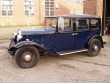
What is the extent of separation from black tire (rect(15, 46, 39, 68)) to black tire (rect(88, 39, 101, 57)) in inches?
98.0

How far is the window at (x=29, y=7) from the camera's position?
26761mm

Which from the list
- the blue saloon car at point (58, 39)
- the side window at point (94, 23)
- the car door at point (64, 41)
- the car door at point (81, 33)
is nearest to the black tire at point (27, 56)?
the blue saloon car at point (58, 39)

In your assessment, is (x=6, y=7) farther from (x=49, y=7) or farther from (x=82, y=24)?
(x=82, y=24)

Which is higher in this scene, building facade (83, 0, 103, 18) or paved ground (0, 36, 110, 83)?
building facade (83, 0, 103, 18)

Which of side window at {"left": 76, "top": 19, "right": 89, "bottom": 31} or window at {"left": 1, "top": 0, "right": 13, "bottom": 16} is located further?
window at {"left": 1, "top": 0, "right": 13, "bottom": 16}

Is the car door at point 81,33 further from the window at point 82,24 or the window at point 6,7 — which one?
the window at point 6,7

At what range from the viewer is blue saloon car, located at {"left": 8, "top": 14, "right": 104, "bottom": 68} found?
6.62 m

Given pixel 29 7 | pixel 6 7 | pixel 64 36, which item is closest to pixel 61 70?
pixel 64 36

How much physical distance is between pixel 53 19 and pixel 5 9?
64.4 ft

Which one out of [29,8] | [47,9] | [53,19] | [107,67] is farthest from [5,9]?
[107,67]

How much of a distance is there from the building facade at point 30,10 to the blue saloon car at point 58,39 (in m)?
18.9

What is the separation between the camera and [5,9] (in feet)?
84.3

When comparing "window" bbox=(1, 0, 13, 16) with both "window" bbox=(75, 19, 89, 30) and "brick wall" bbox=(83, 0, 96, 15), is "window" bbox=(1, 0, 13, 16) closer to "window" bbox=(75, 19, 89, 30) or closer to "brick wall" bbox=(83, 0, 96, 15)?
"brick wall" bbox=(83, 0, 96, 15)

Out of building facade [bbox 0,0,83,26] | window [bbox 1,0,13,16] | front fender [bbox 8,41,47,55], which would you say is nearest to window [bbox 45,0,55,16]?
building facade [bbox 0,0,83,26]
